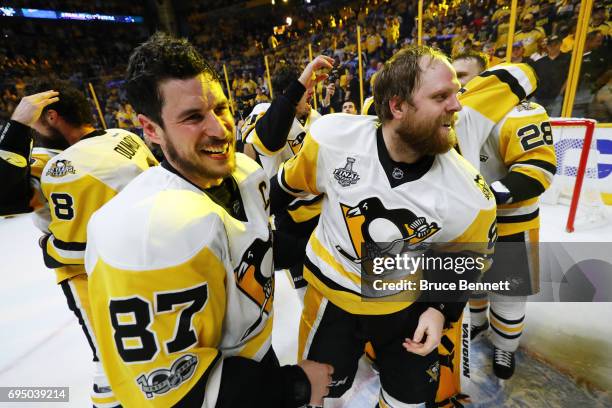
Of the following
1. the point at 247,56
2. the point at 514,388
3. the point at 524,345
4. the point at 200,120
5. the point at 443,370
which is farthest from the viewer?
the point at 247,56

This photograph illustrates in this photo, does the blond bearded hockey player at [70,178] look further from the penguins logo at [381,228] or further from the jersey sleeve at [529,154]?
the jersey sleeve at [529,154]

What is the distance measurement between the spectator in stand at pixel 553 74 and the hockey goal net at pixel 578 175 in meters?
0.70

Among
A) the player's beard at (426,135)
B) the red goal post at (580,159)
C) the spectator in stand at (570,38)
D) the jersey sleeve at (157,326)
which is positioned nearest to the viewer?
the jersey sleeve at (157,326)

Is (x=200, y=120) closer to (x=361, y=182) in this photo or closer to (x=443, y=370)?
Answer: (x=361, y=182)

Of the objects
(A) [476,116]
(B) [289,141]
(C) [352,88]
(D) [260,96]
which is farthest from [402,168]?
(D) [260,96]

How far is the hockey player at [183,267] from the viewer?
0.70 m

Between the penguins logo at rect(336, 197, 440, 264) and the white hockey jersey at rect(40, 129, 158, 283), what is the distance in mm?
1109

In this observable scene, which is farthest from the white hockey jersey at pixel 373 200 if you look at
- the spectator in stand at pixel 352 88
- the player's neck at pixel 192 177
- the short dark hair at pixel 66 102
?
the spectator in stand at pixel 352 88

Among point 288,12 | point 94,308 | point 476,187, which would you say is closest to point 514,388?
point 476,187

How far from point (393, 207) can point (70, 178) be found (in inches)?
57.2

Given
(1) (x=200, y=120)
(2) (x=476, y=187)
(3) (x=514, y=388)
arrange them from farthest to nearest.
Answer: (3) (x=514, y=388) → (2) (x=476, y=187) → (1) (x=200, y=120)

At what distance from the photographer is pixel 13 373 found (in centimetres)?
237

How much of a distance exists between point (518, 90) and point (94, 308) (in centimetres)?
193

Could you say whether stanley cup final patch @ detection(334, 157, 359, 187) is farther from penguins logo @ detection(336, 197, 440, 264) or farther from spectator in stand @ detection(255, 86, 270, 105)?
spectator in stand @ detection(255, 86, 270, 105)
